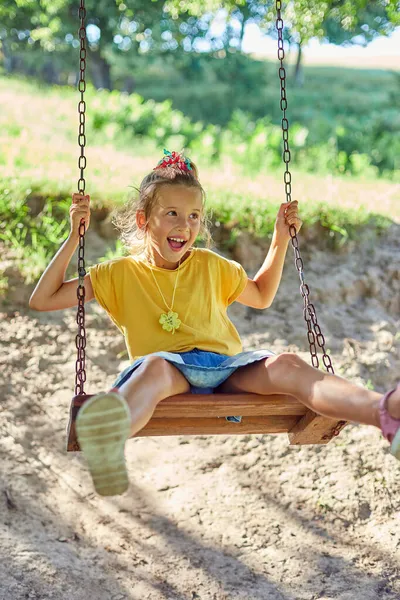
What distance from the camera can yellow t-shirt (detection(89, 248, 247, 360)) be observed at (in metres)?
3.49

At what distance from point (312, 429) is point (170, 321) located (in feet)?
2.61

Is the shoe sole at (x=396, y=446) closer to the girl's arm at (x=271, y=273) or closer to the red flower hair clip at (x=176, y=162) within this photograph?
the girl's arm at (x=271, y=273)

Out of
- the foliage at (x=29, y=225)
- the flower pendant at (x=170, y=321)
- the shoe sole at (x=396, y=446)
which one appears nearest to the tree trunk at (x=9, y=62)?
the foliage at (x=29, y=225)

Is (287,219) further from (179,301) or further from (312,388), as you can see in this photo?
(312,388)

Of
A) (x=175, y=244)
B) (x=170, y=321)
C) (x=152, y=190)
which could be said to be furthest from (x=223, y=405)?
(x=152, y=190)

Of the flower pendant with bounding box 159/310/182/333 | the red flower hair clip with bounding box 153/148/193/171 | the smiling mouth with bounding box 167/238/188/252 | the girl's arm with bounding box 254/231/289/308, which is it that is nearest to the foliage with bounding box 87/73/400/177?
the girl's arm with bounding box 254/231/289/308

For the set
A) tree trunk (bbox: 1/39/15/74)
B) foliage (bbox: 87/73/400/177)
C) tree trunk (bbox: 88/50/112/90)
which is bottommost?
foliage (bbox: 87/73/400/177)

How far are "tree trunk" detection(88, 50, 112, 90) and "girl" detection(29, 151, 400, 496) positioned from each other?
57.3 ft

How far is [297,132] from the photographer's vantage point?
1208 cm

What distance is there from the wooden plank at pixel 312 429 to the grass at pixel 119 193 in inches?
99.7

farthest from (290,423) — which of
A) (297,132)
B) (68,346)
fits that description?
(297,132)

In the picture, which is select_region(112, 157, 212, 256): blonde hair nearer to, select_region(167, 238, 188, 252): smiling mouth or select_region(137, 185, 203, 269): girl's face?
select_region(137, 185, 203, 269): girl's face

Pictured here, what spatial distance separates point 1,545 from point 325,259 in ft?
12.6

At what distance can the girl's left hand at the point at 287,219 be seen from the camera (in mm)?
3812
